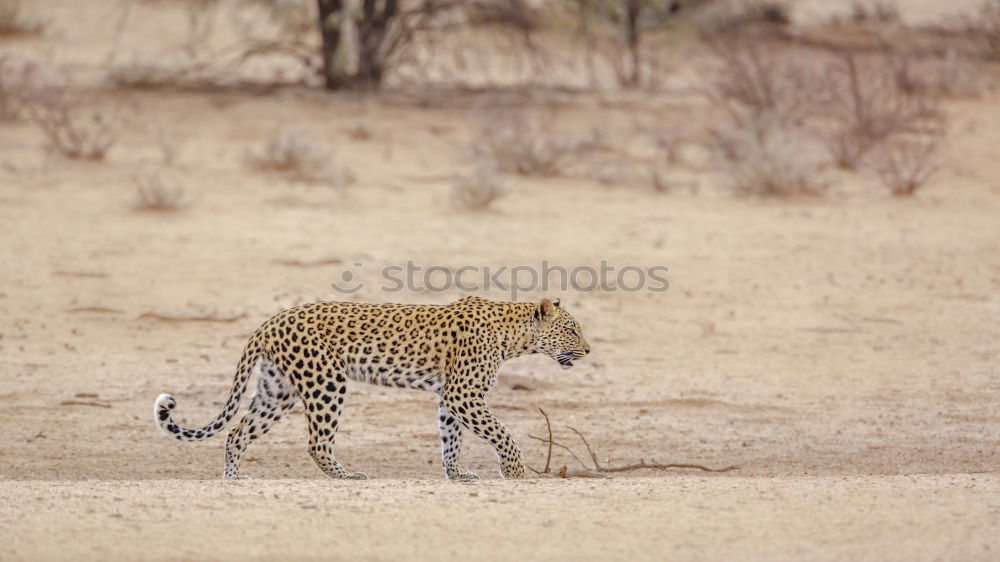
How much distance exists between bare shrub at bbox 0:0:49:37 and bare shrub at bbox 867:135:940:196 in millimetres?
13732

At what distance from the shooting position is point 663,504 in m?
6.30

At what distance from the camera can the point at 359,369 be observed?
740 cm

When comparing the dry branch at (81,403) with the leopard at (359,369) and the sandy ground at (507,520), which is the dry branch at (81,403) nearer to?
the leopard at (359,369)

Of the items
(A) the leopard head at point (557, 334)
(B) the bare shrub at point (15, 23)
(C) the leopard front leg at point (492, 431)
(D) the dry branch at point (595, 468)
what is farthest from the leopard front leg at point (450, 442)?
(B) the bare shrub at point (15, 23)

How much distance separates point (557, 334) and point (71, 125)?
9.65 m

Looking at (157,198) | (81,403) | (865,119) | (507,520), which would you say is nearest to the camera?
(507,520)

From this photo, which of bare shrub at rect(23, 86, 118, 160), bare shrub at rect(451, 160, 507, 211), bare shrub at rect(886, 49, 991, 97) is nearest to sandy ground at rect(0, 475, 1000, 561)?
bare shrub at rect(451, 160, 507, 211)

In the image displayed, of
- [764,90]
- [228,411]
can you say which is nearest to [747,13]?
[764,90]

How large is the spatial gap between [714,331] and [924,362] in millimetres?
1677

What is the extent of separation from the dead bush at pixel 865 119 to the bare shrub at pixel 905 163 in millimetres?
157

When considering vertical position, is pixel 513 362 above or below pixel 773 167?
below

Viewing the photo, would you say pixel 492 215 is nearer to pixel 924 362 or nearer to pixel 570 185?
pixel 570 185

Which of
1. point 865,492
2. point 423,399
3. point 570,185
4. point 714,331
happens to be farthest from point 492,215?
point 865,492

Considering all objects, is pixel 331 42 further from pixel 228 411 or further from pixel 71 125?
pixel 228 411
